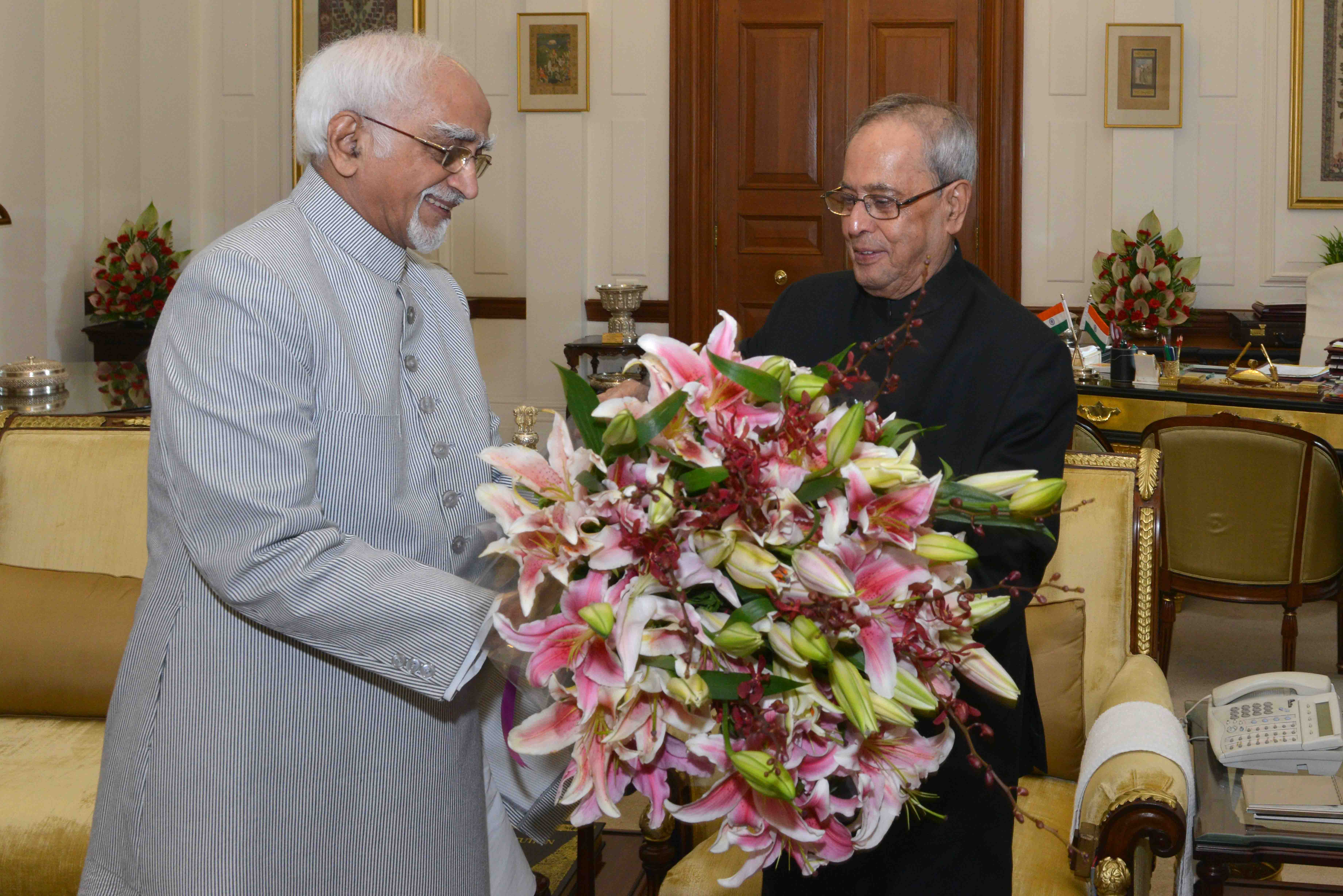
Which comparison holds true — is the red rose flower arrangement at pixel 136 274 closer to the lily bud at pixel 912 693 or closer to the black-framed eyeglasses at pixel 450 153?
the black-framed eyeglasses at pixel 450 153

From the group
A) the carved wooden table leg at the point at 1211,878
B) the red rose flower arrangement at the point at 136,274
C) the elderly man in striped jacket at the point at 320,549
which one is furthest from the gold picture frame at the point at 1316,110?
the elderly man in striped jacket at the point at 320,549

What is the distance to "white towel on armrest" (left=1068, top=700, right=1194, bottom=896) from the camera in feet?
7.16

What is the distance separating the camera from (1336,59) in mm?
6598

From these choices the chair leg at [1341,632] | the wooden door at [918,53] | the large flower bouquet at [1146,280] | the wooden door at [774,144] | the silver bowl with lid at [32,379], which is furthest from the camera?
the wooden door at [774,144]

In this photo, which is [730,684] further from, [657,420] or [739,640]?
[657,420]

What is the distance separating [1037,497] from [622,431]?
383mm

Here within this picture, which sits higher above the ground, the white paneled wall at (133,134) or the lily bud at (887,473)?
the white paneled wall at (133,134)

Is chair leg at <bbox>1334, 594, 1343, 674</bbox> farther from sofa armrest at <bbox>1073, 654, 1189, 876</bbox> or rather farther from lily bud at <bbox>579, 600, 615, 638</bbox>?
lily bud at <bbox>579, 600, 615, 638</bbox>

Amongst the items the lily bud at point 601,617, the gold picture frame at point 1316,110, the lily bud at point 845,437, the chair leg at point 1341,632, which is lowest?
the chair leg at point 1341,632

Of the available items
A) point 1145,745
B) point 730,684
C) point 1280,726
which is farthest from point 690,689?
point 1280,726

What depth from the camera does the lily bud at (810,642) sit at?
99cm

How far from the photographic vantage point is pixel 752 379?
3.33 feet

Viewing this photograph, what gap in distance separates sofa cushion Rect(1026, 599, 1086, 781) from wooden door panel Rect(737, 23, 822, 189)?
482 cm

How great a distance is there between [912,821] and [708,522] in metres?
0.86
